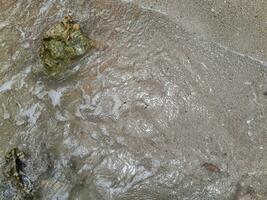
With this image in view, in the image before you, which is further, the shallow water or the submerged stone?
the submerged stone

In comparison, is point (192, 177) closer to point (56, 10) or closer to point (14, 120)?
point (14, 120)

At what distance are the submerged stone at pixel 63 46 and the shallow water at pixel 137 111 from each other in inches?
3.6

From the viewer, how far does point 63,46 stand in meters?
3.83

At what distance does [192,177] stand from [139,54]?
117 centimetres

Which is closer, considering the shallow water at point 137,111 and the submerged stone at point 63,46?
the shallow water at point 137,111

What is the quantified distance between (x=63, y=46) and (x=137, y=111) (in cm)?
89

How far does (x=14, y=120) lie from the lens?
382 cm

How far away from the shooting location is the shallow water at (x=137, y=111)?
11.6ft

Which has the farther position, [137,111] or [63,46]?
[63,46]

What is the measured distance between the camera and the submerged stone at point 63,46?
3.82 meters

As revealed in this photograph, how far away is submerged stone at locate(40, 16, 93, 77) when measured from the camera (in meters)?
3.82

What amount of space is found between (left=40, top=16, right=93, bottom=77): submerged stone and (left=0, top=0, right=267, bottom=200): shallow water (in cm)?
9

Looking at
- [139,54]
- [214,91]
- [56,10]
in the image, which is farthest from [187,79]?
[56,10]

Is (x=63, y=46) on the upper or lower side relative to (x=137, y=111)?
upper
